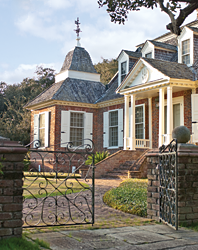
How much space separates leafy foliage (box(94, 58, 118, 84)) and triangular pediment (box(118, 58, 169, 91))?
17335 mm

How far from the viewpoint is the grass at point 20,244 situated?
3.75 m

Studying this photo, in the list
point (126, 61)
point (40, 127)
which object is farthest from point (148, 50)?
point (40, 127)

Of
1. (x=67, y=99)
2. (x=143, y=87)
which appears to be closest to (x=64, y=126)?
(x=67, y=99)

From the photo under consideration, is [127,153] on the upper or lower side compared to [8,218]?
upper

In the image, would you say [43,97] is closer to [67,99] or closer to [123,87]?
[67,99]

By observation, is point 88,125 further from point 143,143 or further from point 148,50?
point 148,50

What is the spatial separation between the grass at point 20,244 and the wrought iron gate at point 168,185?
2.11 metres

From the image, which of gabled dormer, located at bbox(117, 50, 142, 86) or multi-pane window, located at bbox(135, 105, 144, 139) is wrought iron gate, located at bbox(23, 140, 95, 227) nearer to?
multi-pane window, located at bbox(135, 105, 144, 139)

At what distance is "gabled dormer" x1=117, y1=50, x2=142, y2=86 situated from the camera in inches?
707

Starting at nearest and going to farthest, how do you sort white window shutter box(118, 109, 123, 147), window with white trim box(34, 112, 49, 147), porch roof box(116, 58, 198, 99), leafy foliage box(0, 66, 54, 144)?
porch roof box(116, 58, 198, 99)
white window shutter box(118, 109, 123, 147)
window with white trim box(34, 112, 49, 147)
leafy foliage box(0, 66, 54, 144)

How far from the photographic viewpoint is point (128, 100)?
15797 millimetres

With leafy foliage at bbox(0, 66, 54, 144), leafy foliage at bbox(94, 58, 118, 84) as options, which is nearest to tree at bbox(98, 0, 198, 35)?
leafy foliage at bbox(0, 66, 54, 144)

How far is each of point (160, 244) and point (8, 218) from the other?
201 centimetres

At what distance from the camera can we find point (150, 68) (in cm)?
1409
